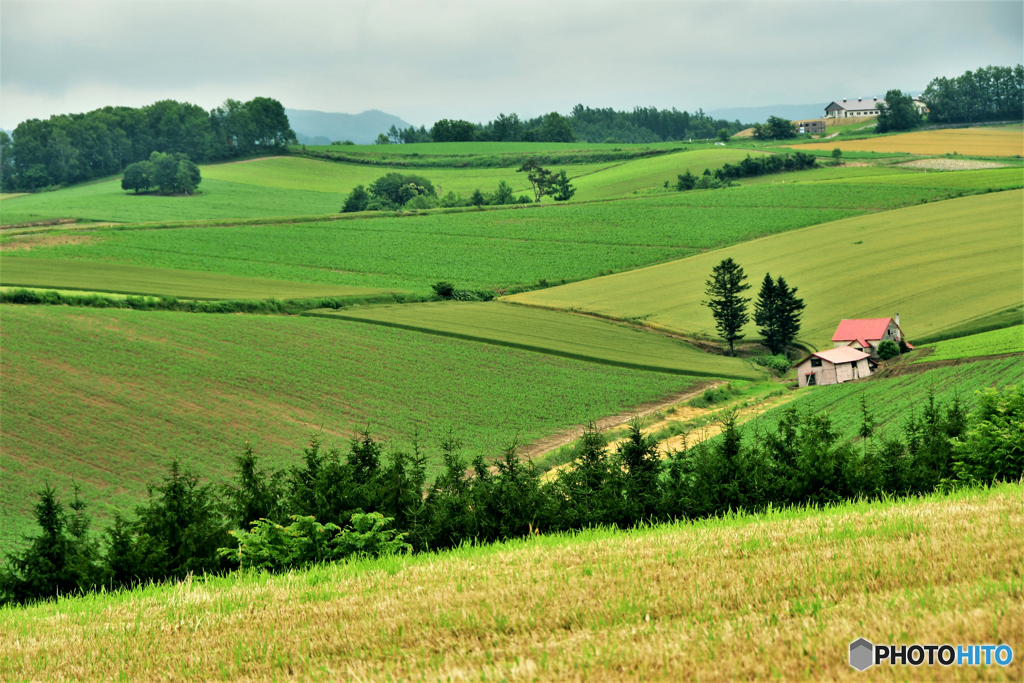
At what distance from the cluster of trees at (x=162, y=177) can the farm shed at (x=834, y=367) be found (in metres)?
120

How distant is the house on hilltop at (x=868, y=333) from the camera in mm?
57781

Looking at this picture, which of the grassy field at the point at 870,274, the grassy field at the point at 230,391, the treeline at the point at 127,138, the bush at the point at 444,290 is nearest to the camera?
the grassy field at the point at 230,391

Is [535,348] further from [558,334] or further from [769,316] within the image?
[769,316]

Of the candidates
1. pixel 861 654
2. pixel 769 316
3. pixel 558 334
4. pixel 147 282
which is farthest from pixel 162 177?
pixel 861 654

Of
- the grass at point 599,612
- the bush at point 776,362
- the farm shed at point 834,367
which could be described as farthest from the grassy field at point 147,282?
the grass at point 599,612

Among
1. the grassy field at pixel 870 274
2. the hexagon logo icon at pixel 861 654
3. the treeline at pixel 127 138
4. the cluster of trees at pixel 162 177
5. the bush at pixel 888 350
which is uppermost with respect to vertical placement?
the treeline at pixel 127 138

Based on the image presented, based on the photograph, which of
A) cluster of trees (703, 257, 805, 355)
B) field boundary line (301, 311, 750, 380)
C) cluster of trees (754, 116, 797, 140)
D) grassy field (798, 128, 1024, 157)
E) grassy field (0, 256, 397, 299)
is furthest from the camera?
cluster of trees (754, 116, 797, 140)

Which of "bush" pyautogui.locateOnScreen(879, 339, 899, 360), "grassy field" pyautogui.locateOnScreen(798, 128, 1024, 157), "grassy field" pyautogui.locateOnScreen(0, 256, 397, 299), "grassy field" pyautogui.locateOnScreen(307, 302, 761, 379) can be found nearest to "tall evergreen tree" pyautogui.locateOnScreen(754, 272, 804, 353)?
"grassy field" pyautogui.locateOnScreen(307, 302, 761, 379)

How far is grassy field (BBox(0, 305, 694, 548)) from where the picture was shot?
112ft

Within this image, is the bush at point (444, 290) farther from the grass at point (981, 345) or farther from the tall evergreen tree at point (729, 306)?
the grass at point (981, 345)

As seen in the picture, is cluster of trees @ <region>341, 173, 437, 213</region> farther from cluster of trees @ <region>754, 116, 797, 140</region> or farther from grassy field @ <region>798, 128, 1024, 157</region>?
cluster of trees @ <region>754, 116, 797, 140</region>

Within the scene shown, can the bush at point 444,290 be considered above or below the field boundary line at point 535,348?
above

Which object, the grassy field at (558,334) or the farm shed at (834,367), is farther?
the grassy field at (558,334)

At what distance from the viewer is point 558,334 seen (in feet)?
205
